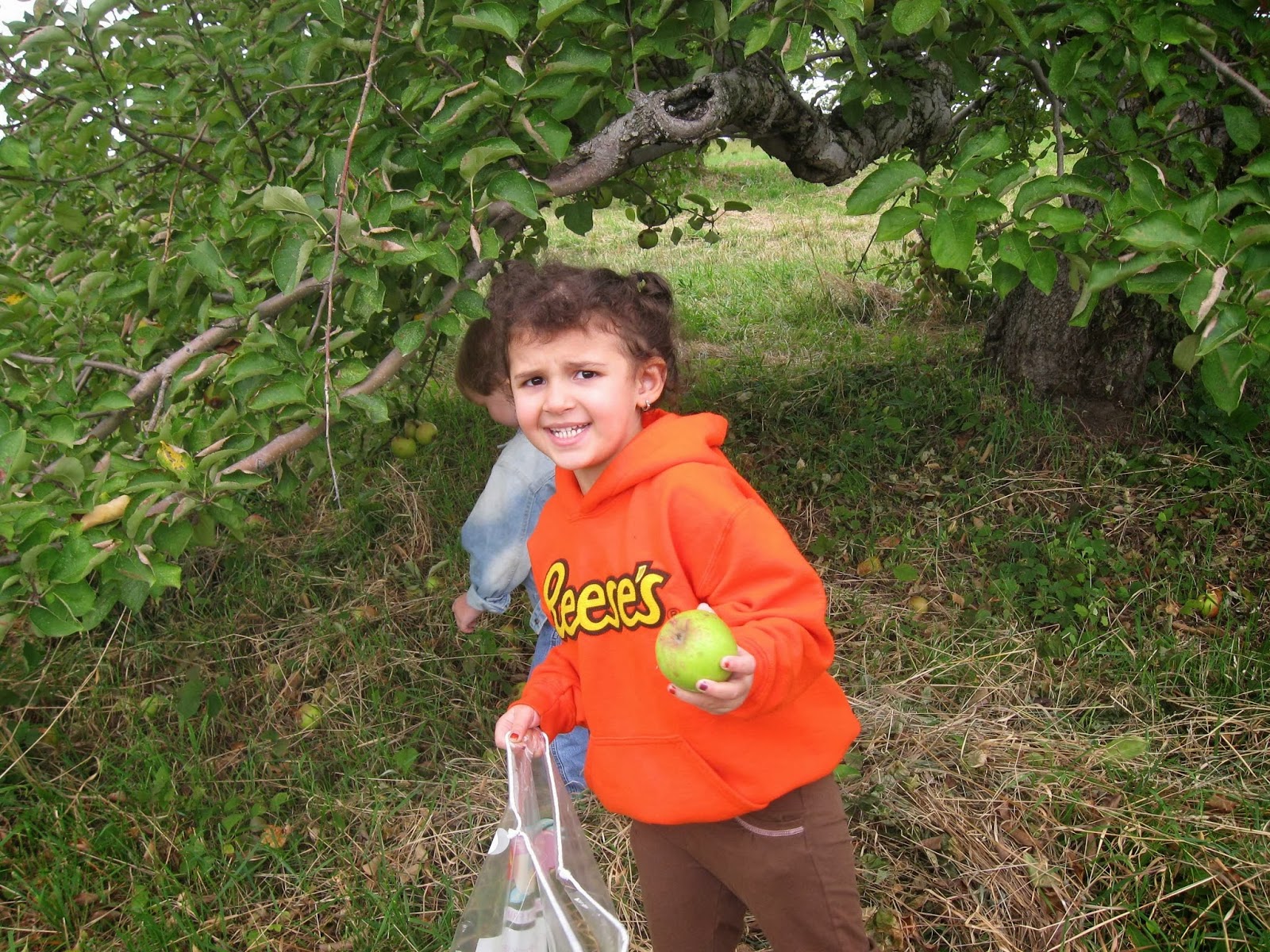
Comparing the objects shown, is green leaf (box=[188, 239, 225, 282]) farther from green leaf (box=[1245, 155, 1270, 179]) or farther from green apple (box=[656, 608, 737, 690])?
green leaf (box=[1245, 155, 1270, 179])

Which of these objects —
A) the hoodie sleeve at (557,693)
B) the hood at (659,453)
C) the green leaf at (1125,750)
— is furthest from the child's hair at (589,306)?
the green leaf at (1125,750)

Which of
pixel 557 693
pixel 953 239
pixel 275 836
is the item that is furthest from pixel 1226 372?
pixel 275 836

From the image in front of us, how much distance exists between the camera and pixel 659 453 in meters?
1.49

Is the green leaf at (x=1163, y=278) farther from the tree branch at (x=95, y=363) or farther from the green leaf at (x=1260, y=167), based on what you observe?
the tree branch at (x=95, y=363)

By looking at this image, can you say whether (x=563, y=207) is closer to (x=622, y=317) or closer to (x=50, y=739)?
(x=622, y=317)

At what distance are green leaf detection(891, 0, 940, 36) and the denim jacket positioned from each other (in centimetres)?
117

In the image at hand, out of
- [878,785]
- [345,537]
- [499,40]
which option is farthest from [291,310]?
[878,785]

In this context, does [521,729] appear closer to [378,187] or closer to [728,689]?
[728,689]

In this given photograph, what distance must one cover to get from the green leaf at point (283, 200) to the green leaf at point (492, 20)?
41 centimetres

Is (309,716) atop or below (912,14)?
below

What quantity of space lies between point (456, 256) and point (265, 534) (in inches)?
78.1

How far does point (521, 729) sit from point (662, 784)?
0.75 ft

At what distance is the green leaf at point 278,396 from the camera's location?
6.03 ft

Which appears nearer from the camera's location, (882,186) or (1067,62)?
(882,186)
